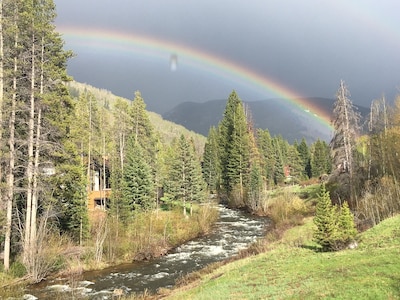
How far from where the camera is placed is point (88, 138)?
45906 millimetres

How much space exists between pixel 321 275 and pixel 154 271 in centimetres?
1435

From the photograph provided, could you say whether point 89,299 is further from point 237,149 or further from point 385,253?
point 237,149

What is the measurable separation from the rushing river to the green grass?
6.19 meters

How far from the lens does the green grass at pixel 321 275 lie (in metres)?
11.4

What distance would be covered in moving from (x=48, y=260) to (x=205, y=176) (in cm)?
6719

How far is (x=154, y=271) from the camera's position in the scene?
2500 cm

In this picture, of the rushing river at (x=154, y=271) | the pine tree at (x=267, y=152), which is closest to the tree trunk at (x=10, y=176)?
the rushing river at (x=154, y=271)

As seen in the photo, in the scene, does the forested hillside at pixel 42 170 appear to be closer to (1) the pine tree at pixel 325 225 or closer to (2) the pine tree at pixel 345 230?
(1) the pine tree at pixel 325 225

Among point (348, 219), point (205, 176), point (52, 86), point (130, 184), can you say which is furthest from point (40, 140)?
point (205, 176)

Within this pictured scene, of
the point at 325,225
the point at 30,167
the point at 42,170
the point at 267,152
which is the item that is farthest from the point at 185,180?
the point at 267,152

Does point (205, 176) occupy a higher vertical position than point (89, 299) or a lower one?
higher

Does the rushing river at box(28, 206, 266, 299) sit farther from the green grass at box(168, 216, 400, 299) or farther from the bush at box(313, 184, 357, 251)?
the bush at box(313, 184, 357, 251)

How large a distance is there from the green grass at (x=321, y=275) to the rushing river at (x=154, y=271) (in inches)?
244

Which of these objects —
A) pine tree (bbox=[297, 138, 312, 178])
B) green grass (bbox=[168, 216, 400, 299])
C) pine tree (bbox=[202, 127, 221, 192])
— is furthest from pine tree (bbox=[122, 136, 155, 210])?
pine tree (bbox=[297, 138, 312, 178])
